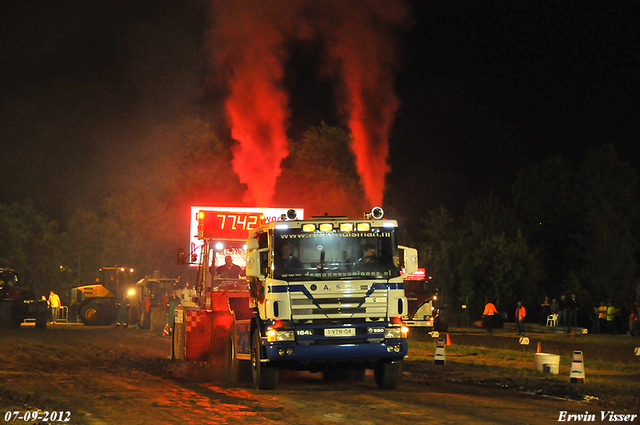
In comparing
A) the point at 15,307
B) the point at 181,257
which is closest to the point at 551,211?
the point at 15,307

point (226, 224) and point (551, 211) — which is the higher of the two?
point (551, 211)

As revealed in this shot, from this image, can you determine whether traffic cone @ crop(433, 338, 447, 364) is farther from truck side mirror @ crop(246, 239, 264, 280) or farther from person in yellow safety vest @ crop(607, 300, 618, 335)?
person in yellow safety vest @ crop(607, 300, 618, 335)

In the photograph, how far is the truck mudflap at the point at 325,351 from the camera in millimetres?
14234

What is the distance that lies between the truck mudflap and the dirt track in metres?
0.64

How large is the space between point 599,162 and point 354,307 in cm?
5948

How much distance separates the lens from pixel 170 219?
63.7m

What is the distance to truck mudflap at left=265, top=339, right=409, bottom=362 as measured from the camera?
46.7 ft

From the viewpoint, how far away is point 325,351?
1428 centimetres

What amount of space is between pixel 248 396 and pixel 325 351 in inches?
59.8

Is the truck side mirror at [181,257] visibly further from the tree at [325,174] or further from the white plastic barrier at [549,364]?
the tree at [325,174]

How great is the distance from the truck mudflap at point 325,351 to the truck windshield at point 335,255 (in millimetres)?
1166

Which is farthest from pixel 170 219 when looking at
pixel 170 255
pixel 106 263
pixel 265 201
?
pixel 265 201

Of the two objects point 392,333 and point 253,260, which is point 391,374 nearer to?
point 392,333

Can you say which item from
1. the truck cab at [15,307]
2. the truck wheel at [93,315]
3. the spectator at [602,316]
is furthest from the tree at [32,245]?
the spectator at [602,316]
